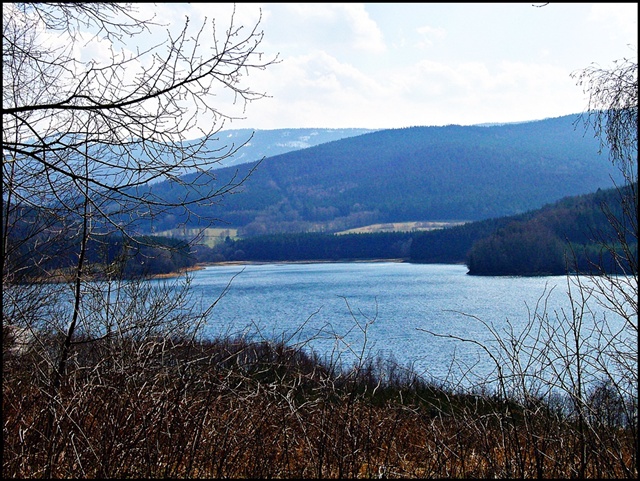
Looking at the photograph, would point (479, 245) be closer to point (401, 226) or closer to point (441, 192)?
point (401, 226)

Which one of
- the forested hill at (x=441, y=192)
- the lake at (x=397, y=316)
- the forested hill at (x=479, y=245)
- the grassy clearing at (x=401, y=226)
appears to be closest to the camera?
the lake at (x=397, y=316)

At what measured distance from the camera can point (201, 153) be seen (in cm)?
423

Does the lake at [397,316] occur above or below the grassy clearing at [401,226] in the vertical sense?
above

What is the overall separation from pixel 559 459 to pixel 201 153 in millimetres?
2934

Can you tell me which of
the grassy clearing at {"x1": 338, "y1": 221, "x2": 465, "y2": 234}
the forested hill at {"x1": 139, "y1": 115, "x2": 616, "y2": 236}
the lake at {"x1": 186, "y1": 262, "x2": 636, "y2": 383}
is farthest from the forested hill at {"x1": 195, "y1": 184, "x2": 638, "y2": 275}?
the forested hill at {"x1": 139, "y1": 115, "x2": 616, "y2": 236}

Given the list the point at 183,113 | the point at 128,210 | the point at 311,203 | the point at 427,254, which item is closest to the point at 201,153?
the point at 183,113

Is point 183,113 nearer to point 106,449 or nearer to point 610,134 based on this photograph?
point 106,449

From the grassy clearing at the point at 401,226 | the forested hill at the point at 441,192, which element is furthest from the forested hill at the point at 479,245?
the forested hill at the point at 441,192

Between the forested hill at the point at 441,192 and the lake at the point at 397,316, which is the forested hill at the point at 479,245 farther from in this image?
the forested hill at the point at 441,192

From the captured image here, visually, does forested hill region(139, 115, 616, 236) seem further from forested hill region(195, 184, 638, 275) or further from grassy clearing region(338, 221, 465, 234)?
forested hill region(195, 184, 638, 275)

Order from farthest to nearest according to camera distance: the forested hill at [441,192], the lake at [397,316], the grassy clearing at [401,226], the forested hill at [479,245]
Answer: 1. the forested hill at [441,192]
2. the grassy clearing at [401,226]
3. the forested hill at [479,245]
4. the lake at [397,316]

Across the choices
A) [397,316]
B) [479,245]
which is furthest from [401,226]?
[397,316]

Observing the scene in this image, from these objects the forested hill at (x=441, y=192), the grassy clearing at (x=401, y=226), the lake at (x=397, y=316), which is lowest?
the grassy clearing at (x=401, y=226)

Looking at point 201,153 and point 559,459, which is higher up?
point 201,153
